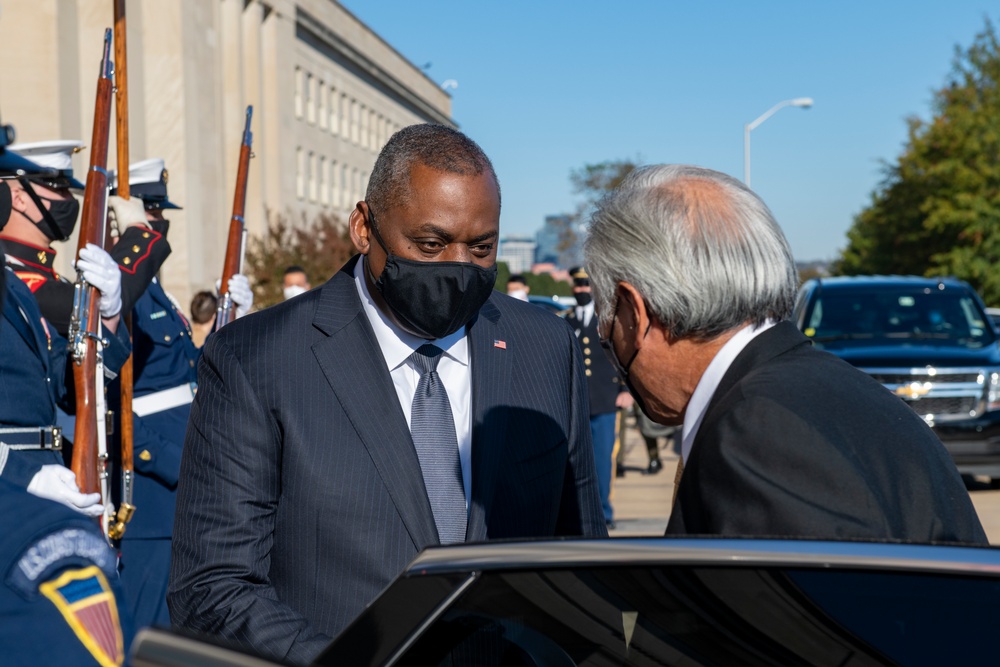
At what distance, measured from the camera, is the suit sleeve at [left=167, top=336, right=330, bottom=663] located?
236 centimetres

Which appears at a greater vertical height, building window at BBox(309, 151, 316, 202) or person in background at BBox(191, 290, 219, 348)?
building window at BBox(309, 151, 316, 202)

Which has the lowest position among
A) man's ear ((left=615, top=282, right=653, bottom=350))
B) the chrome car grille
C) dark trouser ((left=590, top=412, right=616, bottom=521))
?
dark trouser ((left=590, top=412, right=616, bottom=521))

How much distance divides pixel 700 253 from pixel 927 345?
10356 millimetres

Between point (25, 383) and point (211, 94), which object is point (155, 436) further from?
point (211, 94)

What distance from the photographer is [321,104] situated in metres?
50.8

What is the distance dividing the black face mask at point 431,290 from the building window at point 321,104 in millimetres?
48384

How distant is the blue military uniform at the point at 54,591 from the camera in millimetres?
1393

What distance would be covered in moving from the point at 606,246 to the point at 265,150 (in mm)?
40348

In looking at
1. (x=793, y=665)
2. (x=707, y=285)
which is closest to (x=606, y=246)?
(x=707, y=285)

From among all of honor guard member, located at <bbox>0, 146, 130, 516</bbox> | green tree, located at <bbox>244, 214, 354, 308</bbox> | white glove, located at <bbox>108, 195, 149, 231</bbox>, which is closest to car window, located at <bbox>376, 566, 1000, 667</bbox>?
honor guard member, located at <bbox>0, 146, 130, 516</bbox>

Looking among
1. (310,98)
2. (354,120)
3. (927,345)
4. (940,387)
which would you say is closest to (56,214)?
(940,387)

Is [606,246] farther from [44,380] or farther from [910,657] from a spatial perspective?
[44,380]

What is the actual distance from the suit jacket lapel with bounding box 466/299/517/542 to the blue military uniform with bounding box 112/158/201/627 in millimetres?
2624

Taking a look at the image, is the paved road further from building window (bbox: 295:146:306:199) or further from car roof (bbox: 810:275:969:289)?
building window (bbox: 295:146:306:199)
